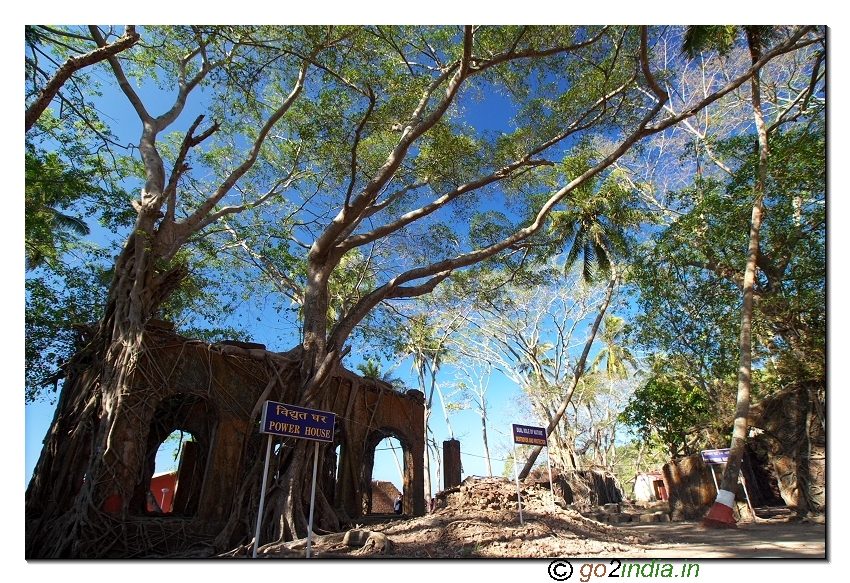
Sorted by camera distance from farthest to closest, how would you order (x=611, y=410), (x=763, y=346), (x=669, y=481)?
(x=611, y=410) → (x=669, y=481) → (x=763, y=346)

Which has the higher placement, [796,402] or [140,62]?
[140,62]

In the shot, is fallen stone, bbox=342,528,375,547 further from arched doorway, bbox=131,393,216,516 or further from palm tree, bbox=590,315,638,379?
palm tree, bbox=590,315,638,379

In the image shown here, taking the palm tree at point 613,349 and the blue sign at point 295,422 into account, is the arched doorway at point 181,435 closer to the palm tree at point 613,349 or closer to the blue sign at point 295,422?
the blue sign at point 295,422

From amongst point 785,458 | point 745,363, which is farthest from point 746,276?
point 785,458

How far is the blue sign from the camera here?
5.54 metres

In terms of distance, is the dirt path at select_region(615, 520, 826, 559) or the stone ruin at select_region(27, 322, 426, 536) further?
the stone ruin at select_region(27, 322, 426, 536)

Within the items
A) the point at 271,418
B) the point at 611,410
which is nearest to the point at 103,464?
the point at 271,418

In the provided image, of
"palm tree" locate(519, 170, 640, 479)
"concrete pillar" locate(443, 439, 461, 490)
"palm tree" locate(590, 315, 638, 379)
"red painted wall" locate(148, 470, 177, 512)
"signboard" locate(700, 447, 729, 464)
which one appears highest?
"palm tree" locate(519, 170, 640, 479)

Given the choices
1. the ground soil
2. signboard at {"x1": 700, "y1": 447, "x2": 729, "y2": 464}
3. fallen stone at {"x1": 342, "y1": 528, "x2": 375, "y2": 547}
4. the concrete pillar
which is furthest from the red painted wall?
signboard at {"x1": 700, "y1": 447, "x2": 729, "y2": 464}

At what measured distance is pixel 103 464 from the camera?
677 cm
